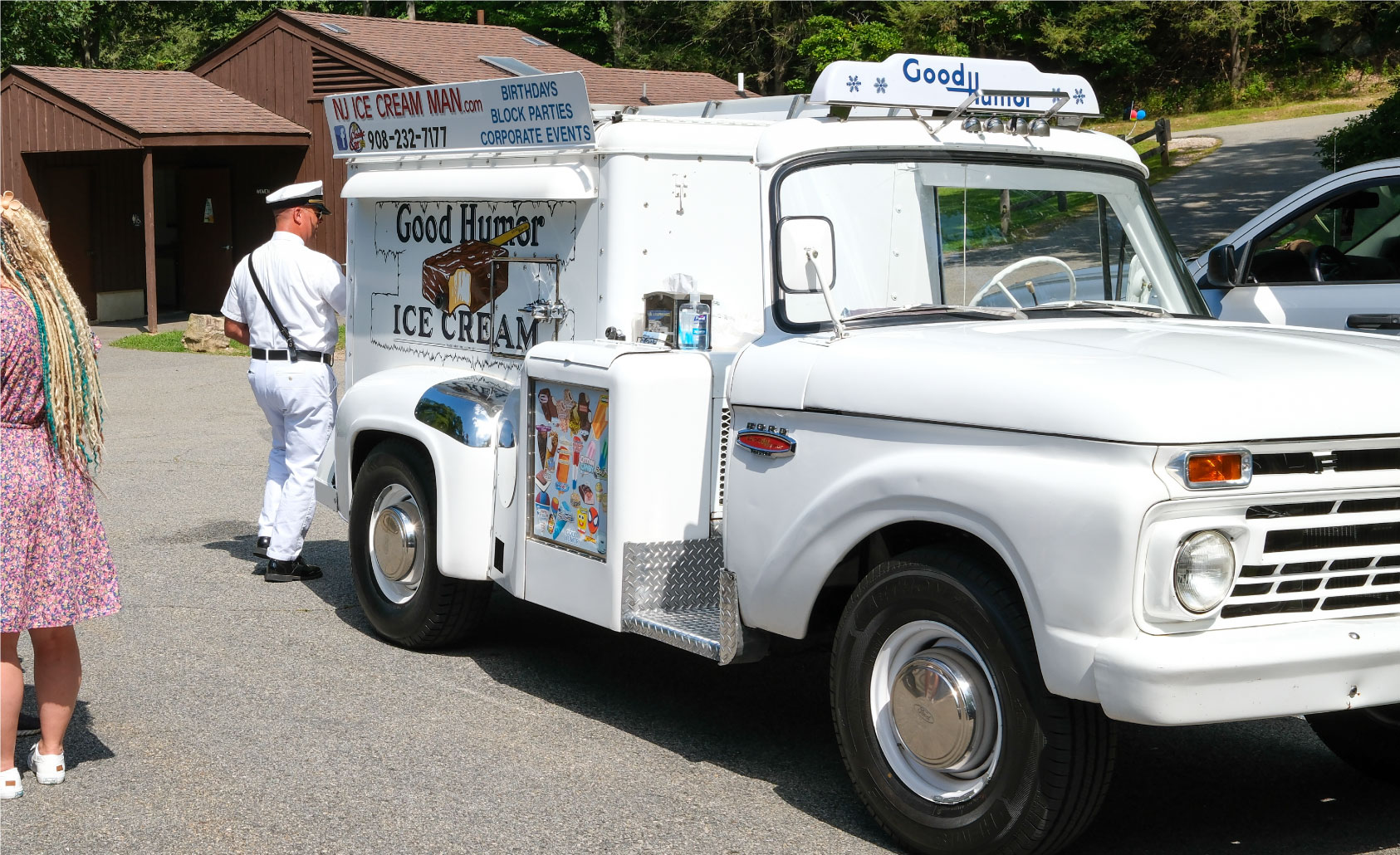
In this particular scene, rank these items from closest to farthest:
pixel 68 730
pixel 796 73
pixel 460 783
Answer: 1. pixel 460 783
2. pixel 68 730
3. pixel 796 73

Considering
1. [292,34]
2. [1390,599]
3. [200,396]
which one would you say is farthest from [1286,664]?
[292,34]

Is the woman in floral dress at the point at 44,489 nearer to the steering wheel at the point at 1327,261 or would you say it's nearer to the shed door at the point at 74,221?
the steering wheel at the point at 1327,261

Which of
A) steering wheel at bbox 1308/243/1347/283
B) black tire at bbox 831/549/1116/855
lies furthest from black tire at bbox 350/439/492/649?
steering wheel at bbox 1308/243/1347/283

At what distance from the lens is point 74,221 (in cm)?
2481

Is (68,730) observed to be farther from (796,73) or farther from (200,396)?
(796,73)

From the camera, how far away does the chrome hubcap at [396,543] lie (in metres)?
6.50

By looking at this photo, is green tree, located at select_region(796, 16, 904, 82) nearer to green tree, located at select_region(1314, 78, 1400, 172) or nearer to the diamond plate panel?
green tree, located at select_region(1314, 78, 1400, 172)

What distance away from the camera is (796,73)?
4488 centimetres

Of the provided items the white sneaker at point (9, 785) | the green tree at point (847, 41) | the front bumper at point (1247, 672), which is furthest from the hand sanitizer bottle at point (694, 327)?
the green tree at point (847, 41)

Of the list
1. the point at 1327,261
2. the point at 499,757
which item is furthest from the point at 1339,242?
the point at 499,757

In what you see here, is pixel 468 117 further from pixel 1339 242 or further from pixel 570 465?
pixel 1339 242

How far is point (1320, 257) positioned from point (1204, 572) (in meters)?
5.16

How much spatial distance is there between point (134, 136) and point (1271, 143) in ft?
73.7

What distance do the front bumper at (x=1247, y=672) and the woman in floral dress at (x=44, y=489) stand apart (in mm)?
3204
